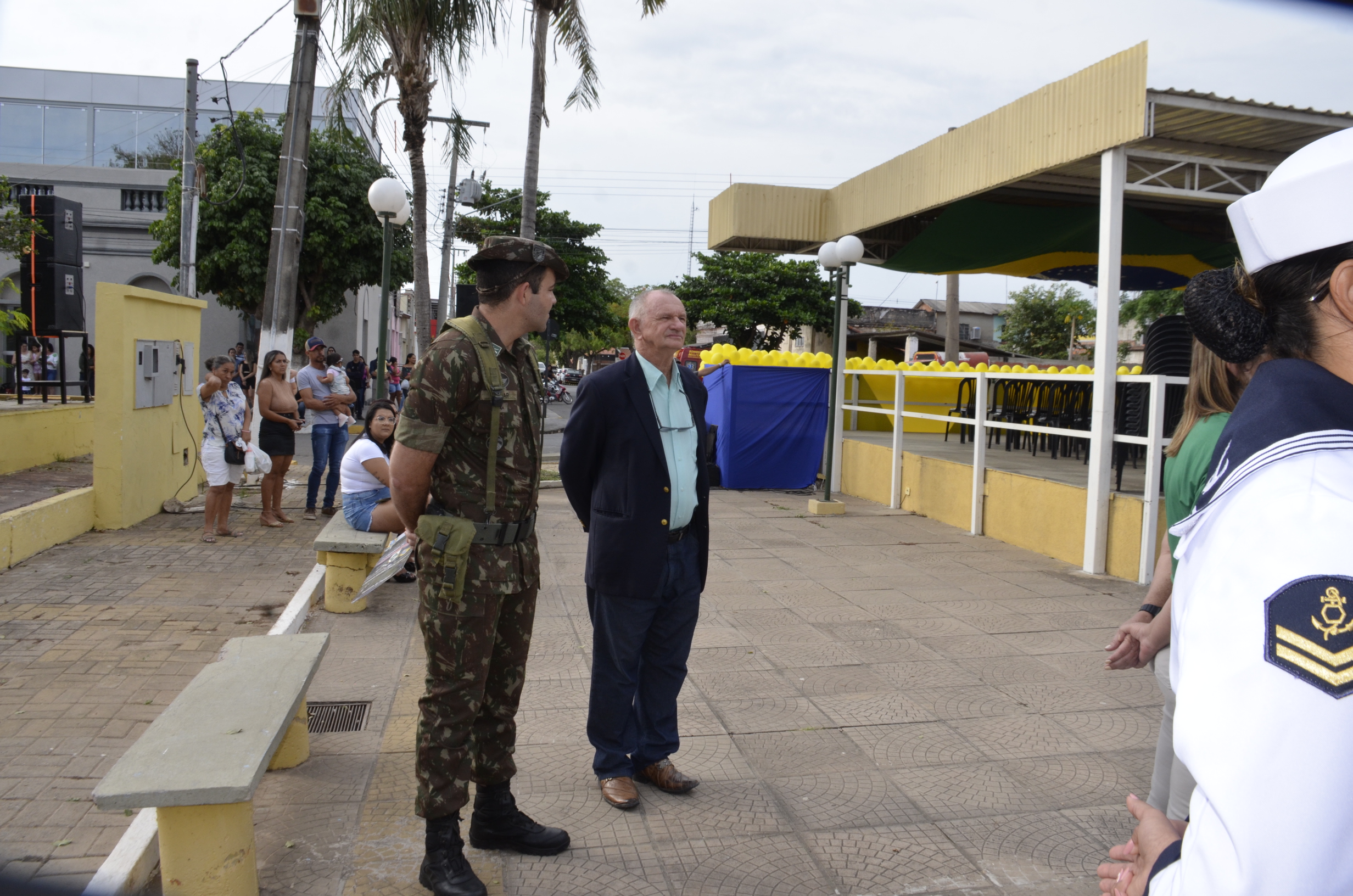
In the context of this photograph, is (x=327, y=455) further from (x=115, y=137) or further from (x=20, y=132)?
(x=20, y=132)

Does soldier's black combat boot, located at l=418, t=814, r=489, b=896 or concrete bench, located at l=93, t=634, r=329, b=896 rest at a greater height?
concrete bench, located at l=93, t=634, r=329, b=896

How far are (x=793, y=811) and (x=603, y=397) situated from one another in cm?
164

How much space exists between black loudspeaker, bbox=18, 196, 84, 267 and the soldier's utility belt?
14728 millimetres

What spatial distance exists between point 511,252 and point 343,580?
4.04 metres

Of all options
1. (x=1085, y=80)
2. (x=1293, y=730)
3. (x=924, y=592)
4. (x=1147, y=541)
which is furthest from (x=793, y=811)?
(x=1085, y=80)

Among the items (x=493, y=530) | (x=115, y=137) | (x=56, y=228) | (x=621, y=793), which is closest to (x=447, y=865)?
(x=621, y=793)

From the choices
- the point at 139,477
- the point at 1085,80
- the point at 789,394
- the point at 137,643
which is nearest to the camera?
the point at 137,643

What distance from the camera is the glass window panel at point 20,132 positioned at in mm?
37938

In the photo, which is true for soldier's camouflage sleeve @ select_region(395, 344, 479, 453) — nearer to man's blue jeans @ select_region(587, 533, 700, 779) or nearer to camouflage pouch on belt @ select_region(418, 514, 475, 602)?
camouflage pouch on belt @ select_region(418, 514, 475, 602)

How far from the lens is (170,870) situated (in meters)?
2.69

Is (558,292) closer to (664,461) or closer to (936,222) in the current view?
(936,222)

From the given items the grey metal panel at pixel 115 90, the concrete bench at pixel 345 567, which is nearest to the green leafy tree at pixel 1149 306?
the concrete bench at pixel 345 567

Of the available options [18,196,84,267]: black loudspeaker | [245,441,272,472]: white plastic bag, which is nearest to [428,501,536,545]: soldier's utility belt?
[245,441,272,472]: white plastic bag

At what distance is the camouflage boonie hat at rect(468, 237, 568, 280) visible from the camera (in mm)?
2918
